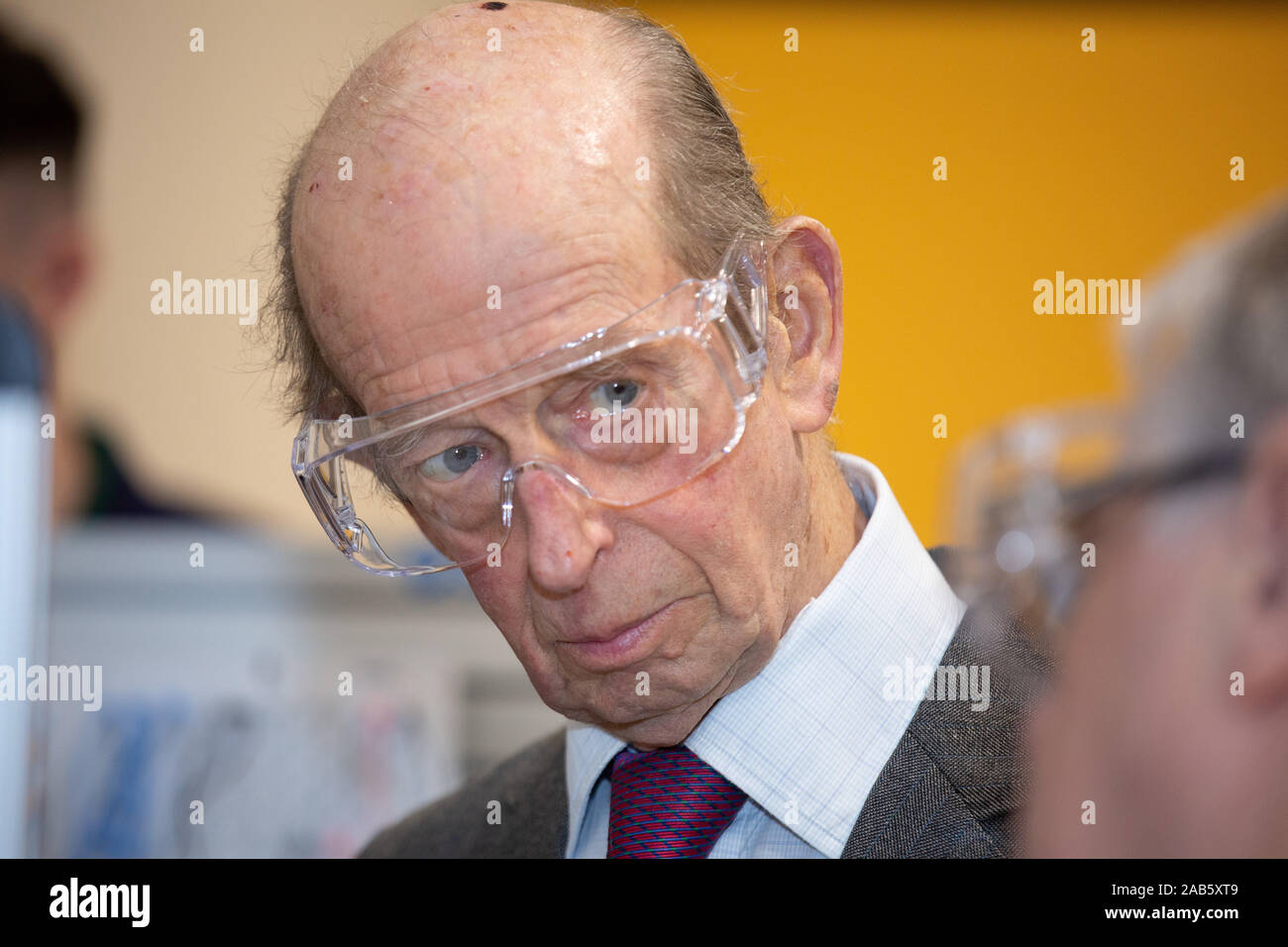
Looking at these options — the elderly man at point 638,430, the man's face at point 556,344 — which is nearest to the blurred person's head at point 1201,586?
the elderly man at point 638,430

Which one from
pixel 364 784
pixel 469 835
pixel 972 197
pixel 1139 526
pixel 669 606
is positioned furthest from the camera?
pixel 364 784

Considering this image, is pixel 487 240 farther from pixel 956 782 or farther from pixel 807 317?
pixel 956 782

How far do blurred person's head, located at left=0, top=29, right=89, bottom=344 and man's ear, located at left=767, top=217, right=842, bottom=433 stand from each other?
7.53 ft

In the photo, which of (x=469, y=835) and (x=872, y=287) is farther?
(x=872, y=287)

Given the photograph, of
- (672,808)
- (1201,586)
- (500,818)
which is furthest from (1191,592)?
(500,818)

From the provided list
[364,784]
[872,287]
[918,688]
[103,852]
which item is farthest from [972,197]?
[103,852]

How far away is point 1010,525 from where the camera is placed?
1.64 ft

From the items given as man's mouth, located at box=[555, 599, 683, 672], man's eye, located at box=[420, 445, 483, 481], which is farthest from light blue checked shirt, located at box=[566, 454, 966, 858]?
man's eye, located at box=[420, 445, 483, 481]

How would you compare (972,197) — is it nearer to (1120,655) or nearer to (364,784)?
(364,784)

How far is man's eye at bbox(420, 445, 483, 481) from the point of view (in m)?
1.12
